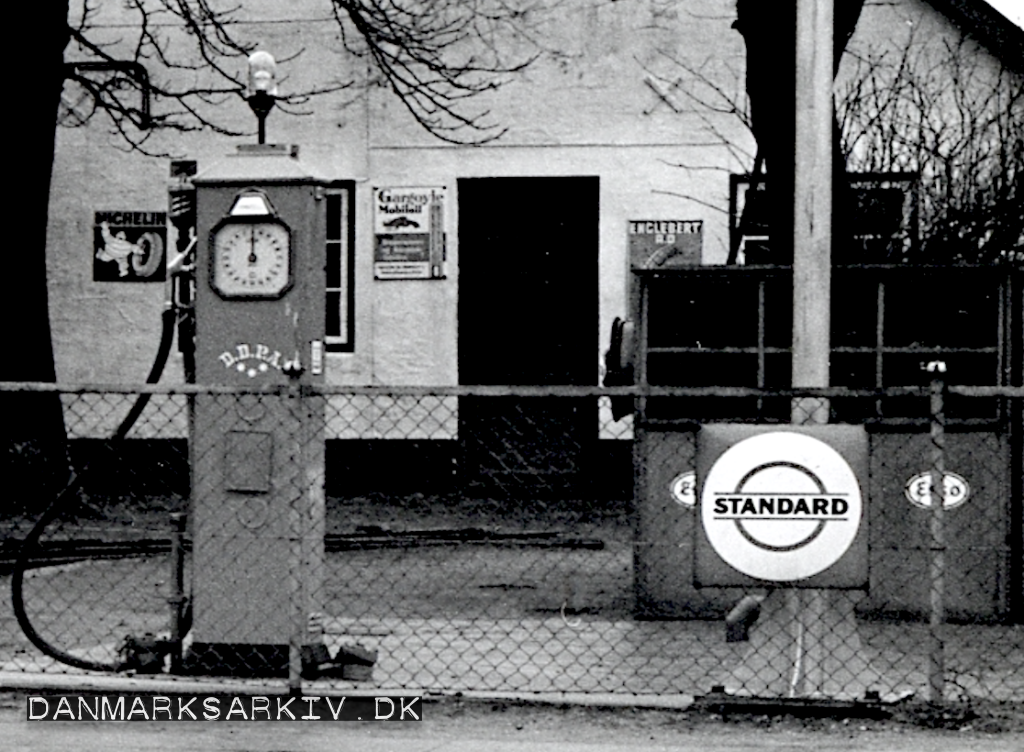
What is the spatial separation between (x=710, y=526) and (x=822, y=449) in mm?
544

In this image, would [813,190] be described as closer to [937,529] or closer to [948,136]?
[937,529]

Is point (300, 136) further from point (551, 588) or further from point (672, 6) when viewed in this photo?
point (551, 588)

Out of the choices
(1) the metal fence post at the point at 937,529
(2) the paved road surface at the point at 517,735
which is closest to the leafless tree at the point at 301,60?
(1) the metal fence post at the point at 937,529

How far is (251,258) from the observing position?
329 inches

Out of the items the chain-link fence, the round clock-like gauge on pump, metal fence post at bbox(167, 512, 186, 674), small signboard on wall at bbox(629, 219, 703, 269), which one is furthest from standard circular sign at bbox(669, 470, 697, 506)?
small signboard on wall at bbox(629, 219, 703, 269)

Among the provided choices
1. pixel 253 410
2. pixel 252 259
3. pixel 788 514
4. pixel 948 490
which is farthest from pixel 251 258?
pixel 948 490

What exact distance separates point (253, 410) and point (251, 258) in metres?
0.68

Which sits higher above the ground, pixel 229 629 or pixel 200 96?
pixel 200 96

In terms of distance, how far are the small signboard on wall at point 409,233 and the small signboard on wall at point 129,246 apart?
85.7 inches

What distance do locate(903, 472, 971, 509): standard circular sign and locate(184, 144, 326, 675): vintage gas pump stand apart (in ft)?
11.6

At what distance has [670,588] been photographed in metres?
10.3

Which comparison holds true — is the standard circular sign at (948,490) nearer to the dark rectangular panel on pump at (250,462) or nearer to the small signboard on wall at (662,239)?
the dark rectangular panel on pump at (250,462)

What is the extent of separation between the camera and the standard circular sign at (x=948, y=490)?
1015 cm

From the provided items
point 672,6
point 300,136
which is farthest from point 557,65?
point 300,136
